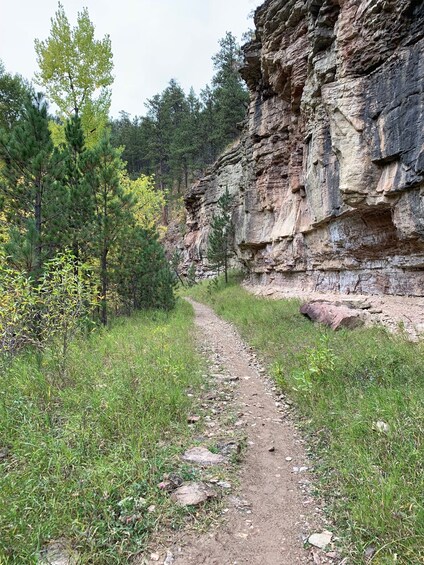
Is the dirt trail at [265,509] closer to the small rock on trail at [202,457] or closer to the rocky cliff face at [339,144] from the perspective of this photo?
the small rock on trail at [202,457]

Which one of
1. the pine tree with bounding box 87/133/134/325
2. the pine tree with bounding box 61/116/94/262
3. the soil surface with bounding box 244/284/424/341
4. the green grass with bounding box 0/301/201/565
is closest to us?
the green grass with bounding box 0/301/201/565

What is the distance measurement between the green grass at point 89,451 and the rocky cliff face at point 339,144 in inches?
334

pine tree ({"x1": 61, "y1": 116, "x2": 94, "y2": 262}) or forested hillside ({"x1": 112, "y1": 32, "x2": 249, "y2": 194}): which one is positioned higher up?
forested hillside ({"x1": 112, "y1": 32, "x2": 249, "y2": 194})

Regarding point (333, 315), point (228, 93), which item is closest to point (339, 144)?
point (333, 315)

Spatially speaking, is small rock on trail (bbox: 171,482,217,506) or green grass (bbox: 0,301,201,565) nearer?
green grass (bbox: 0,301,201,565)

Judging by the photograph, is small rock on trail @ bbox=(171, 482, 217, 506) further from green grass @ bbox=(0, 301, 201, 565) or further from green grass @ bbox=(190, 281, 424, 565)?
green grass @ bbox=(190, 281, 424, 565)

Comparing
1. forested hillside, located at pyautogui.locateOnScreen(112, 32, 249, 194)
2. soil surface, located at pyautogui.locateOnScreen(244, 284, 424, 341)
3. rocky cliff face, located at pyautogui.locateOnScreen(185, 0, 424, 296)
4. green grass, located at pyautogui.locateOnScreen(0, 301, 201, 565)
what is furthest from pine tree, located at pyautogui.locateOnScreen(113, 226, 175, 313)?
forested hillside, located at pyautogui.locateOnScreen(112, 32, 249, 194)

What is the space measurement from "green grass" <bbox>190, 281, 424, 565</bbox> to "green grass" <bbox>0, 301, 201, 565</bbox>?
5.77ft

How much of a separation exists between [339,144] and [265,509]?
473 inches

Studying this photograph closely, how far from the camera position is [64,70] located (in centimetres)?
1380

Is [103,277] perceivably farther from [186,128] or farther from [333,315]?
[186,128]

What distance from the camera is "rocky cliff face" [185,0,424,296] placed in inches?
373

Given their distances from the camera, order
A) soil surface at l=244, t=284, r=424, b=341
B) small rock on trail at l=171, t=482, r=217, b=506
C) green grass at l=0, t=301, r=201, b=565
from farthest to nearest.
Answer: soil surface at l=244, t=284, r=424, b=341 < small rock on trail at l=171, t=482, r=217, b=506 < green grass at l=0, t=301, r=201, b=565

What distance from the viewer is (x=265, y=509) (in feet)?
10.7
